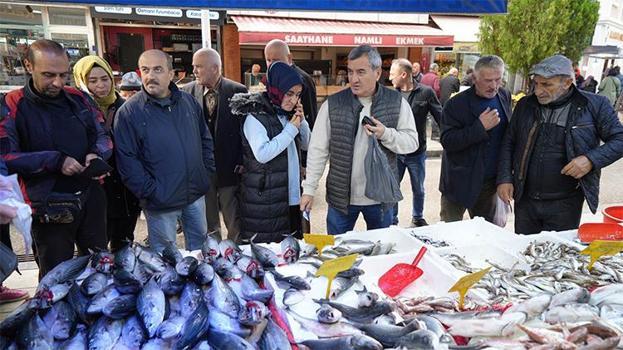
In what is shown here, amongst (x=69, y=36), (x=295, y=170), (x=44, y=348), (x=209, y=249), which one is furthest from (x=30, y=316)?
(x=69, y=36)

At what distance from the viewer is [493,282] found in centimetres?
221

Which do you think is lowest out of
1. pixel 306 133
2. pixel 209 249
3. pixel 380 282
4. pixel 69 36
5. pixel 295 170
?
pixel 380 282

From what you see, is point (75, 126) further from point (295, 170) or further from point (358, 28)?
point (358, 28)

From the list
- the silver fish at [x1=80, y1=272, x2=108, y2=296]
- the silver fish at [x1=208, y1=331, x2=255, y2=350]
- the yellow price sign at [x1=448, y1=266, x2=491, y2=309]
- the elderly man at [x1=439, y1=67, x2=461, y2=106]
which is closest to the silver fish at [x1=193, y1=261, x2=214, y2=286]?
the silver fish at [x1=208, y1=331, x2=255, y2=350]

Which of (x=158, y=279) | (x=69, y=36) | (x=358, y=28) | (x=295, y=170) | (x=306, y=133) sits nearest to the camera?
(x=158, y=279)

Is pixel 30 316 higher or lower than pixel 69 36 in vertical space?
lower

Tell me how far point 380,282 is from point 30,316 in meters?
1.58

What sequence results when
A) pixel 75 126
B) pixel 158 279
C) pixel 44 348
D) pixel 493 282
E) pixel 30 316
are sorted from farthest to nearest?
pixel 75 126 < pixel 493 282 < pixel 158 279 < pixel 30 316 < pixel 44 348

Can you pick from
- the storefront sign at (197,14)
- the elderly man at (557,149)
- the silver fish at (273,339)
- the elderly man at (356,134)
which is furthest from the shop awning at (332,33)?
the silver fish at (273,339)

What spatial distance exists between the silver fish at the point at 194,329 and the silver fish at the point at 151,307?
0.12 metres

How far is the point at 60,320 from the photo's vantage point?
1.65 m

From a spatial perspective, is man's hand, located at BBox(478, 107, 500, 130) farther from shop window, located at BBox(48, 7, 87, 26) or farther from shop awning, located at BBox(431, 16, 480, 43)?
shop awning, located at BBox(431, 16, 480, 43)

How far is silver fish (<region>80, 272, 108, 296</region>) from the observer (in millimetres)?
1798

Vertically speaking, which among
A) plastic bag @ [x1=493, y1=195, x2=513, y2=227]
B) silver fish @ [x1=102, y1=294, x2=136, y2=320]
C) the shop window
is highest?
the shop window
